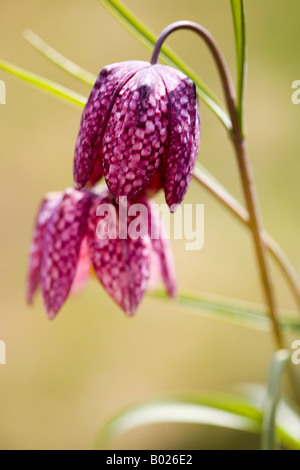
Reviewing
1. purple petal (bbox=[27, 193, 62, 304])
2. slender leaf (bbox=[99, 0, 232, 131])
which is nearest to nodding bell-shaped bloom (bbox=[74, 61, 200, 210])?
slender leaf (bbox=[99, 0, 232, 131])

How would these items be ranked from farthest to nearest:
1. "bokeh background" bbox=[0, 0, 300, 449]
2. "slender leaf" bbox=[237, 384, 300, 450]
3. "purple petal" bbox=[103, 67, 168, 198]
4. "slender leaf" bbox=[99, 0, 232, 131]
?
1. "bokeh background" bbox=[0, 0, 300, 449]
2. "slender leaf" bbox=[237, 384, 300, 450]
3. "slender leaf" bbox=[99, 0, 232, 131]
4. "purple petal" bbox=[103, 67, 168, 198]

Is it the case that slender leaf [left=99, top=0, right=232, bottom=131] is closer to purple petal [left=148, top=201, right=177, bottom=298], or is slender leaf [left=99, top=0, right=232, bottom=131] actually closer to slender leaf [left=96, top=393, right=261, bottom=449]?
purple petal [left=148, top=201, right=177, bottom=298]

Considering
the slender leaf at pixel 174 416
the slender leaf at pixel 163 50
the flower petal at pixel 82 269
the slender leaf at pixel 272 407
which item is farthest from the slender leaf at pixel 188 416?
the slender leaf at pixel 163 50

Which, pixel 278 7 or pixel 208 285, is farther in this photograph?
pixel 278 7

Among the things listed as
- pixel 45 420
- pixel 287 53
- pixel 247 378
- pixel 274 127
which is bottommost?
pixel 45 420

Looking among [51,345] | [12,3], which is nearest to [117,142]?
[51,345]

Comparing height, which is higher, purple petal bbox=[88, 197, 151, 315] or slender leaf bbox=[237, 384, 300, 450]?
purple petal bbox=[88, 197, 151, 315]

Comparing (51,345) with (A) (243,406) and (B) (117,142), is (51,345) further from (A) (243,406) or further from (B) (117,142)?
(B) (117,142)
